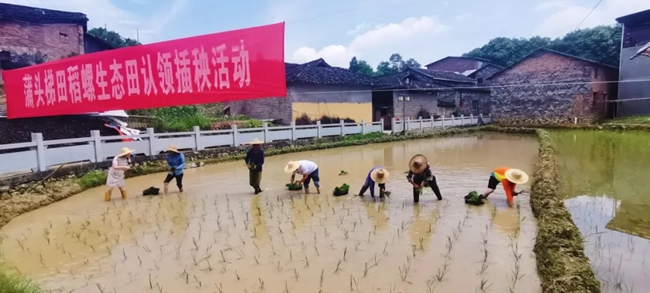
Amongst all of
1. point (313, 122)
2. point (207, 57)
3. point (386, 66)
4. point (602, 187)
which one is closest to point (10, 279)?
point (207, 57)

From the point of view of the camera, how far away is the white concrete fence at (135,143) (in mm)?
8352

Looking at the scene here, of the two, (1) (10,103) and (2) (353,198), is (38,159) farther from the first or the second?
(2) (353,198)

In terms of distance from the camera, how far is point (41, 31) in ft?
62.7

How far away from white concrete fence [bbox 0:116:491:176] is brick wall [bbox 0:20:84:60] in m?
9.17

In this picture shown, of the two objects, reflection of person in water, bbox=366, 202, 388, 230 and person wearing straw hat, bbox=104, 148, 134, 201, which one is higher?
person wearing straw hat, bbox=104, 148, 134, 201

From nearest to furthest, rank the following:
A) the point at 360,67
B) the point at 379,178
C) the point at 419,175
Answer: the point at 419,175
the point at 379,178
the point at 360,67

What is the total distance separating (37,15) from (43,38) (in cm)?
112

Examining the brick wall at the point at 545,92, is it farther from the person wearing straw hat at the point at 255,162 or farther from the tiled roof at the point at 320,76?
the person wearing straw hat at the point at 255,162

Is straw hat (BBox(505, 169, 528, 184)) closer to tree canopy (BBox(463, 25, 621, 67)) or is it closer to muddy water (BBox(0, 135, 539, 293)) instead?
muddy water (BBox(0, 135, 539, 293))

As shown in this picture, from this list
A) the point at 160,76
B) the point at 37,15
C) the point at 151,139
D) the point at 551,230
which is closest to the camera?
the point at 551,230

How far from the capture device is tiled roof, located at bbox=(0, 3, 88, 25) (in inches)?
706

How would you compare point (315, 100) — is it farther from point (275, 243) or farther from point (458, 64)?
point (458, 64)

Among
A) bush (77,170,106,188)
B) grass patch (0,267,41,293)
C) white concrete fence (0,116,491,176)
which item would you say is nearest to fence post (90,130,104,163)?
white concrete fence (0,116,491,176)

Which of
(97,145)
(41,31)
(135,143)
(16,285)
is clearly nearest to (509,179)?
(16,285)
